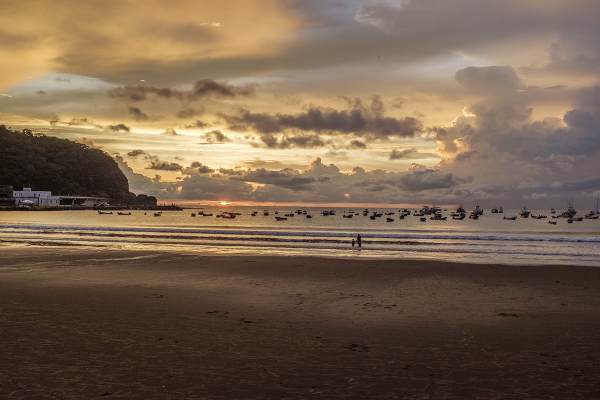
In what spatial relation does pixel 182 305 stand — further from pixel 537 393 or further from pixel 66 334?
pixel 537 393

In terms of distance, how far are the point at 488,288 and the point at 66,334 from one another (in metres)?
14.9

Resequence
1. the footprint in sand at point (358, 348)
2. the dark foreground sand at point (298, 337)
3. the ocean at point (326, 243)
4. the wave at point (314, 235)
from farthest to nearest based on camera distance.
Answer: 1. the wave at point (314, 235)
2. the ocean at point (326, 243)
3. the footprint in sand at point (358, 348)
4. the dark foreground sand at point (298, 337)

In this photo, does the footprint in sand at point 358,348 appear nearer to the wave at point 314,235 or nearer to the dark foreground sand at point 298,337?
the dark foreground sand at point 298,337

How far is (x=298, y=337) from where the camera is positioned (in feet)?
36.2

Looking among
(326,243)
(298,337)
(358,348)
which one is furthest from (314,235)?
(358,348)

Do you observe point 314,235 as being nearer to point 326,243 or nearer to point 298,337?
point 326,243

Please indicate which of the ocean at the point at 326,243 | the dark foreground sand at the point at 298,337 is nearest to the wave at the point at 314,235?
the ocean at the point at 326,243

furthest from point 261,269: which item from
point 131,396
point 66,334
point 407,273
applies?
point 131,396

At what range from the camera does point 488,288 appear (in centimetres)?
1917

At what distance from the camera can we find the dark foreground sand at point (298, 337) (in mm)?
7785

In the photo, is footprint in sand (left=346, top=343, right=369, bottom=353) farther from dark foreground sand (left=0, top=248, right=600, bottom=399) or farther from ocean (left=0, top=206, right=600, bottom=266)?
ocean (left=0, top=206, right=600, bottom=266)

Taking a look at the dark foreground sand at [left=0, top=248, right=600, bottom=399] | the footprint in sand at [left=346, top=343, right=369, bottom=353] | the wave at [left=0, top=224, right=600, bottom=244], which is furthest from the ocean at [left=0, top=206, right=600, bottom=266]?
the footprint in sand at [left=346, top=343, right=369, bottom=353]

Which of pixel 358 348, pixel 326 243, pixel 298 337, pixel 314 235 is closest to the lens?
pixel 358 348

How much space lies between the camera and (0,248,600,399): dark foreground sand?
25.5ft
